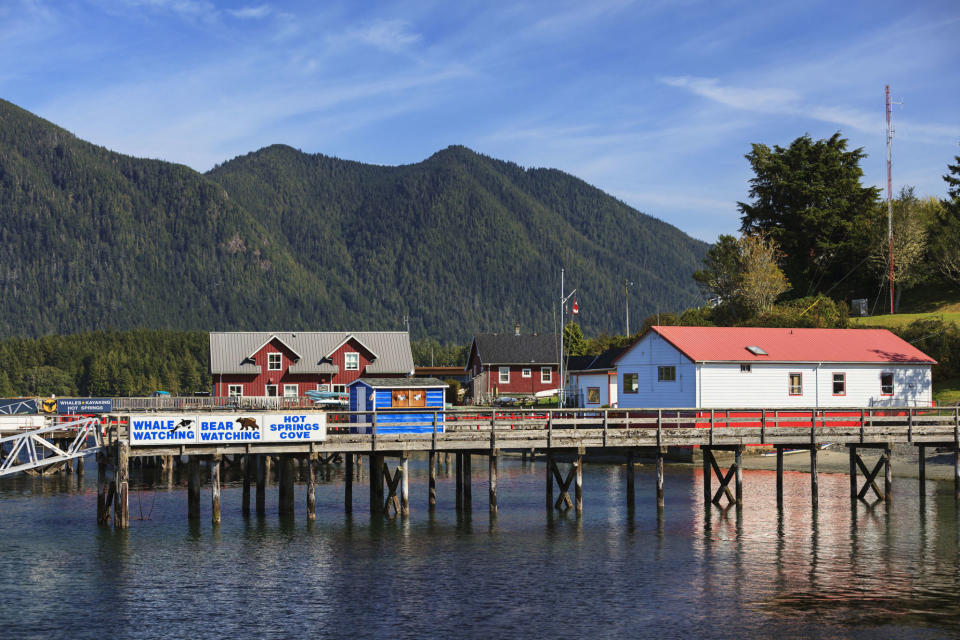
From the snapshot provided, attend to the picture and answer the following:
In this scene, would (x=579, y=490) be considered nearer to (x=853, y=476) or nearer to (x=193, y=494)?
(x=853, y=476)

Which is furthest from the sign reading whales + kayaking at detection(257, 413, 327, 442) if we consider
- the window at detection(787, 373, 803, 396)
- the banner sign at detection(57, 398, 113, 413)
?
the banner sign at detection(57, 398, 113, 413)

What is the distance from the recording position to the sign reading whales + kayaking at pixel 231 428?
36.9 m

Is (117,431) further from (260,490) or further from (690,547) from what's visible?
(690,547)

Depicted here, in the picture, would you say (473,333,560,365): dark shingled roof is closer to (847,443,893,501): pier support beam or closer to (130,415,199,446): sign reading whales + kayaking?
(847,443,893,501): pier support beam

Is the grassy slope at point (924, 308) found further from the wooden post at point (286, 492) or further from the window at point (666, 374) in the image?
the wooden post at point (286, 492)

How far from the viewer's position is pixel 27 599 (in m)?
28.1

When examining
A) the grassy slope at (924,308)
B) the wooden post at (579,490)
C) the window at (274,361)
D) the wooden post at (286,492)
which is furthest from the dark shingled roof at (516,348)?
the wooden post at (286,492)

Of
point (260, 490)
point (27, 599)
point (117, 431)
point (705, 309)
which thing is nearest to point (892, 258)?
point (705, 309)

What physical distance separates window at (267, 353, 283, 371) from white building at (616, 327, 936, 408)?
4439 centimetres

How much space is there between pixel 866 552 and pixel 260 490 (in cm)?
2442

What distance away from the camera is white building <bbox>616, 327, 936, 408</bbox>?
184 feet

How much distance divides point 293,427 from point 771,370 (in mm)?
30404

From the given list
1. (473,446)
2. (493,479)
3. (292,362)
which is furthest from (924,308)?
(473,446)

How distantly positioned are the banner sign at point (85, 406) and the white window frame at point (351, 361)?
104 ft
